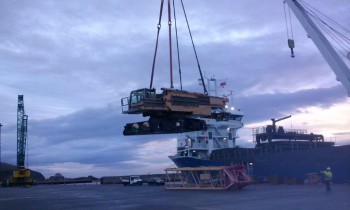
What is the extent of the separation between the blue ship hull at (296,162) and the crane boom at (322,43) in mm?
15248

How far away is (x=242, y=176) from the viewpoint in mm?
32969

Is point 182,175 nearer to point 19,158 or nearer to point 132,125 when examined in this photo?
point 132,125

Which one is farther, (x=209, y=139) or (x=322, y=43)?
(x=209, y=139)

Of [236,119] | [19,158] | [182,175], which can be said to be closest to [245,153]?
[236,119]

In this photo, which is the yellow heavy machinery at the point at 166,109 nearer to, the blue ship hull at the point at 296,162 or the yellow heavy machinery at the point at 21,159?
the blue ship hull at the point at 296,162

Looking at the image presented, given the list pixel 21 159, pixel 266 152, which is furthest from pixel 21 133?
pixel 266 152

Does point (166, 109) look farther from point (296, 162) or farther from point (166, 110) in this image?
point (296, 162)

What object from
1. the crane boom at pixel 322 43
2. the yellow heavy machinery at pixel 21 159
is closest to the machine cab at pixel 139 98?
the crane boom at pixel 322 43

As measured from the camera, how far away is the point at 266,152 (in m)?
46.1

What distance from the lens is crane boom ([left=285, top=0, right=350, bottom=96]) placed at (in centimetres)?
2145

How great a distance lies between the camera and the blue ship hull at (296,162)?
35125mm

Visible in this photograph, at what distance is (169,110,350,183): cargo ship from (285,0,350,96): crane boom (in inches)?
603

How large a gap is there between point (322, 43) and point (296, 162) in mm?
19081

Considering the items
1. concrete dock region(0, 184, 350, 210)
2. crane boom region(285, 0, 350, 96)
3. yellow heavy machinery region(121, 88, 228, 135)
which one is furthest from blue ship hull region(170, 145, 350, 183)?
yellow heavy machinery region(121, 88, 228, 135)
